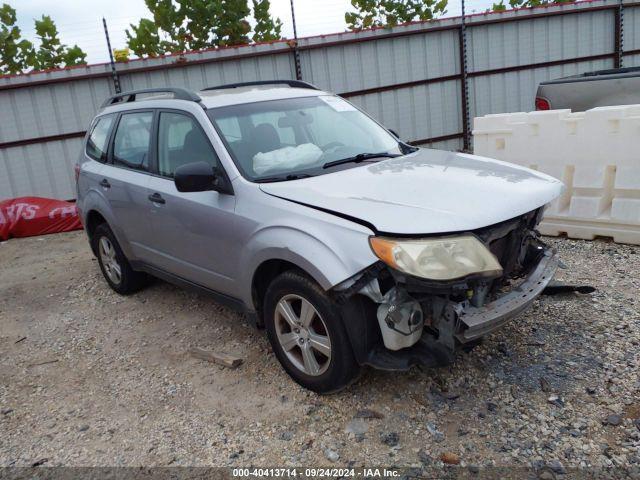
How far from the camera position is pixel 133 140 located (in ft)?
15.9

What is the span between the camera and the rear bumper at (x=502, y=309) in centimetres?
289

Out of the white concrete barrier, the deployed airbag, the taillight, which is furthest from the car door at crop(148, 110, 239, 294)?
the taillight

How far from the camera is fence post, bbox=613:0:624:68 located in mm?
12406

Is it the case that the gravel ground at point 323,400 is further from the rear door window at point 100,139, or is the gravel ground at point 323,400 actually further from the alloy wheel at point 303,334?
the rear door window at point 100,139

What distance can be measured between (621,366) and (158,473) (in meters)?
2.66

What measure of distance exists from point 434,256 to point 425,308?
31 centimetres

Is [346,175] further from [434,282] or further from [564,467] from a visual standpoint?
[564,467]

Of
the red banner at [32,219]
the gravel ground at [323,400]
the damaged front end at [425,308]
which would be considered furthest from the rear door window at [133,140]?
the red banner at [32,219]

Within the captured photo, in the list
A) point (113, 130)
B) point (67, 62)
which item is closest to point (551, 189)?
point (113, 130)

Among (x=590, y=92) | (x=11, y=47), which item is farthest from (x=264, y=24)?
(x=590, y=92)

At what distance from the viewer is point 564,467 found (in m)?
2.65

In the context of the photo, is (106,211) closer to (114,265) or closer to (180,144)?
(114,265)

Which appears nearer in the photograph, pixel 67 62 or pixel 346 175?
pixel 346 175

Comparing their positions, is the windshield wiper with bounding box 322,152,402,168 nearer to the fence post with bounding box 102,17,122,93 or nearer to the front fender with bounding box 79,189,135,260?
the front fender with bounding box 79,189,135,260
